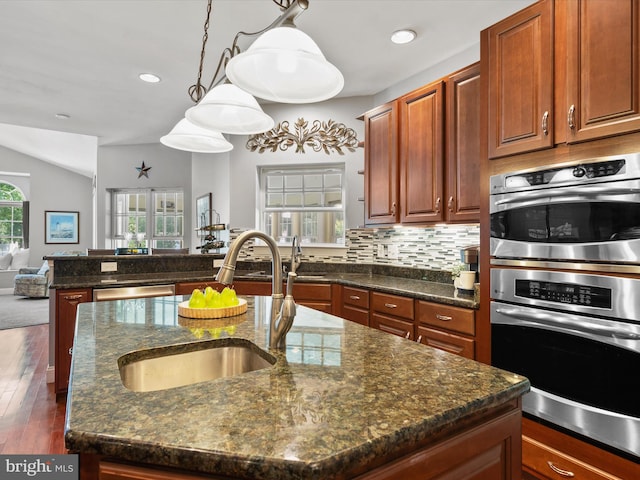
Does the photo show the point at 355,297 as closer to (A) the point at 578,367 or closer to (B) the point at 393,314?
(B) the point at 393,314

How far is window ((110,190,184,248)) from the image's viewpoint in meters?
6.48

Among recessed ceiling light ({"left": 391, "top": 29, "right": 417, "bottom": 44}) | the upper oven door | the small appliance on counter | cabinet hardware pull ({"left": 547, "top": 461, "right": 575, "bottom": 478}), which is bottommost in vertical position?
cabinet hardware pull ({"left": 547, "top": 461, "right": 575, "bottom": 478})

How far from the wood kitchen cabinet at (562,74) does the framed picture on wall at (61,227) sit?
10393 millimetres

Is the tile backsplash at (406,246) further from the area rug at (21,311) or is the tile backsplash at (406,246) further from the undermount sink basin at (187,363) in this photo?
the area rug at (21,311)

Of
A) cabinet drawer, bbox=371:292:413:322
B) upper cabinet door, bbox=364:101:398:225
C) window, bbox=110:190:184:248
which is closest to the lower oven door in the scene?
cabinet drawer, bbox=371:292:413:322

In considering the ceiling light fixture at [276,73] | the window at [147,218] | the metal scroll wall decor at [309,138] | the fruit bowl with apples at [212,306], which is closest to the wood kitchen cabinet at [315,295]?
the metal scroll wall decor at [309,138]

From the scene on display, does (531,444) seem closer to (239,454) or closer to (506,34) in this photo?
(239,454)

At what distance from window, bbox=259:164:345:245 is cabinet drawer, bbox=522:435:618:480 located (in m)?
2.57

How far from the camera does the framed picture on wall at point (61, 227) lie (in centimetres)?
934

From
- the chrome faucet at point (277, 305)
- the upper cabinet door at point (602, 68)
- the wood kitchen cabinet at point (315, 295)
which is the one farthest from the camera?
the wood kitchen cabinet at point (315, 295)

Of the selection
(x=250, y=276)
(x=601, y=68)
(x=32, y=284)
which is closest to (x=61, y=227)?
(x=32, y=284)

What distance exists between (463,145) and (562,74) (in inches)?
32.3

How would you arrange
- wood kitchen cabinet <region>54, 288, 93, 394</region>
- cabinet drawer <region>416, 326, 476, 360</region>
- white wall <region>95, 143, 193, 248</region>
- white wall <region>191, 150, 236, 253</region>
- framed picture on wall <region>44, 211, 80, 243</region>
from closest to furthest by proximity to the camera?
cabinet drawer <region>416, 326, 476, 360</region>, wood kitchen cabinet <region>54, 288, 93, 394</region>, white wall <region>191, 150, 236, 253</region>, white wall <region>95, 143, 193, 248</region>, framed picture on wall <region>44, 211, 80, 243</region>

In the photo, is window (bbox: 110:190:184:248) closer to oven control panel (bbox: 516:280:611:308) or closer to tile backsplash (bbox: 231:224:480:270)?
tile backsplash (bbox: 231:224:480:270)
